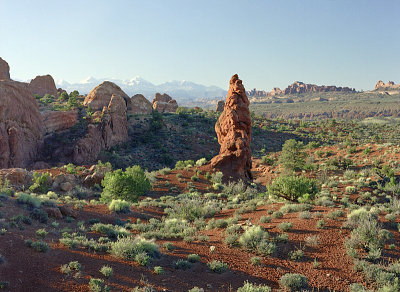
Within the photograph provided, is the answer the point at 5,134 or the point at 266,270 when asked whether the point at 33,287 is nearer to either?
the point at 266,270

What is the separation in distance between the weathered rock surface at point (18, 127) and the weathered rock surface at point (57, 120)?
1163 millimetres

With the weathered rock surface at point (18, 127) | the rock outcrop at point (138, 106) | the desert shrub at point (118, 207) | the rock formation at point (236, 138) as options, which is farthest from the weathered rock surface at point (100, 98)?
the desert shrub at point (118, 207)

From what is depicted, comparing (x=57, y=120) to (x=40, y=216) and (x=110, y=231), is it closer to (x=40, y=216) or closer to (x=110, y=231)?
(x=40, y=216)

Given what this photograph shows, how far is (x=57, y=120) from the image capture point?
3919 cm

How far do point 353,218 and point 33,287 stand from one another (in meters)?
10.7

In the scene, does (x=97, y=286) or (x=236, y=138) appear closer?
(x=97, y=286)

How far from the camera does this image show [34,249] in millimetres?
8148

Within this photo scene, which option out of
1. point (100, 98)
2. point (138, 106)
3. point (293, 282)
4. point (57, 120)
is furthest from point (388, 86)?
point (293, 282)

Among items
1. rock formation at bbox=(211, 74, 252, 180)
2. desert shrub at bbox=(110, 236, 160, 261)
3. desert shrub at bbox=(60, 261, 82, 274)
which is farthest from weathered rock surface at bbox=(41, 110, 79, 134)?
desert shrub at bbox=(60, 261, 82, 274)

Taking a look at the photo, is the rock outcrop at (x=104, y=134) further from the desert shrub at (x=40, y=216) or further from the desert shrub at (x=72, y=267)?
the desert shrub at (x=72, y=267)

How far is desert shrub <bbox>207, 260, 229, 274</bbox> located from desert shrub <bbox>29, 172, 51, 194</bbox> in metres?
18.5

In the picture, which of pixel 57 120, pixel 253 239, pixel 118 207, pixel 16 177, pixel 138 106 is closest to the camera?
pixel 253 239

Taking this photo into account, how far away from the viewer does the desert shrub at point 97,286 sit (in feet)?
20.7

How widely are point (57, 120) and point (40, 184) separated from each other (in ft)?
63.1
